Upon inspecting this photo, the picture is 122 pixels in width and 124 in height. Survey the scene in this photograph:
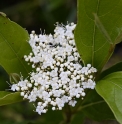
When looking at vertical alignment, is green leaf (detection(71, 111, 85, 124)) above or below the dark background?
below

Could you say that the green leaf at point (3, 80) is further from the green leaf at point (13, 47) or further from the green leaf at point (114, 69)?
the green leaf at point (114, 69)

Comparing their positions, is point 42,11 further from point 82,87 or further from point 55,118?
point 82,87

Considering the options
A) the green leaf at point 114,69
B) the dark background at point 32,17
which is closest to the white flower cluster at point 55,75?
the green leaf at point 114,69

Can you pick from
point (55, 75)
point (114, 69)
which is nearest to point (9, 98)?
point (55, 75)

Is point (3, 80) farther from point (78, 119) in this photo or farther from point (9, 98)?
point (9, 98)

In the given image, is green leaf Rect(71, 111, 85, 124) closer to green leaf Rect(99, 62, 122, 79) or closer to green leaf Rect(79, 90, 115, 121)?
green leaf Rect(79, 90, 115, 121)

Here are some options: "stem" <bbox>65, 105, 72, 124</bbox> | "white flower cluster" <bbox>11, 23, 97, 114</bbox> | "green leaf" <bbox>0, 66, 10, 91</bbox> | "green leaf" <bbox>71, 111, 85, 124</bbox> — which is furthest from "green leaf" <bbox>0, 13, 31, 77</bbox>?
"green leaf" <bbox>0, 66, 10, 91</bbox>

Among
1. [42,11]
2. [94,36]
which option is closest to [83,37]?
[94,36]
